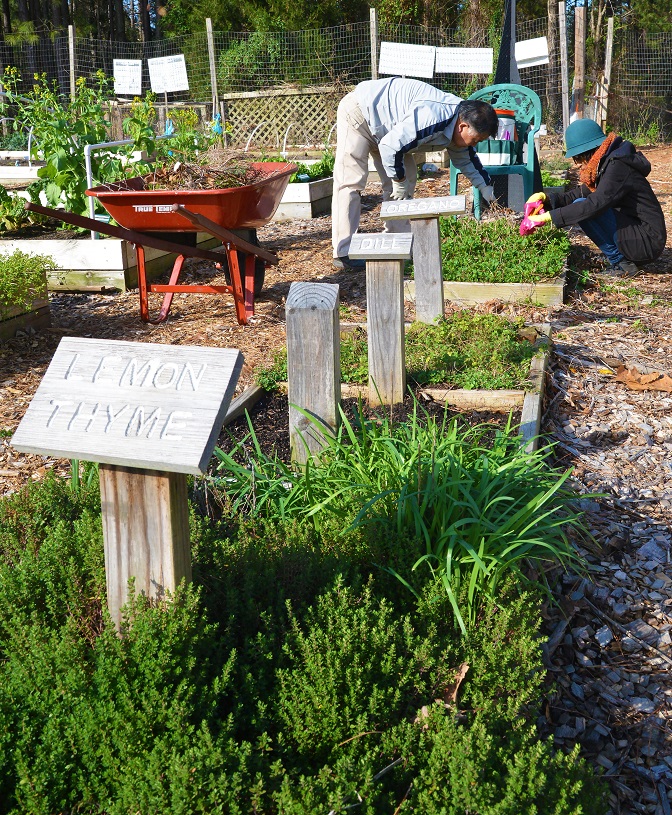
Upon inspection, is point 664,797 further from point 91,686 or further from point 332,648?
point 91,686

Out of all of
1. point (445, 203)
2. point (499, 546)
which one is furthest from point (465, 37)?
point (499, 546)

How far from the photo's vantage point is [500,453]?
295 cm

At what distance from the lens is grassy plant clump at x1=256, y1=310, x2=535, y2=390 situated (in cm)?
411

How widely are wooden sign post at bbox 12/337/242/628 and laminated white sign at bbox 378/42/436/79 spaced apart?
12112mm

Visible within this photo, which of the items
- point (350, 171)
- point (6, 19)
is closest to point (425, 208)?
point (350, 171)

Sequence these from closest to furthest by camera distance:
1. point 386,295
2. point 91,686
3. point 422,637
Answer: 1. point 91,686
2. point 422,637
3. point 386,295

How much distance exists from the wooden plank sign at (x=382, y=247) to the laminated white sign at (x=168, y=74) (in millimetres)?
11223

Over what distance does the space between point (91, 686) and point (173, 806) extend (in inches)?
16.1

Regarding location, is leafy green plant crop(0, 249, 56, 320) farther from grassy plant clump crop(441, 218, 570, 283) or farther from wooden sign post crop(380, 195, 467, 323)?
grassy plant clump crop(441, 218, 570, 283)

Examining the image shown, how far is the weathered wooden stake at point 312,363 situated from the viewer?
122 inches

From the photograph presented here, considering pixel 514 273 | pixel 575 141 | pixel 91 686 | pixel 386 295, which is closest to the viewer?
pixel 91 686

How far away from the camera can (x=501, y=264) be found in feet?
19.7

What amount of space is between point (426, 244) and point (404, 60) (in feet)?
30.0

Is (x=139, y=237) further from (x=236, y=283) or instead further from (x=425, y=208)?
(x=425, y=208)
